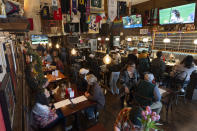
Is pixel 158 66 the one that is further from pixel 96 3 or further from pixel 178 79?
pixel 96 3

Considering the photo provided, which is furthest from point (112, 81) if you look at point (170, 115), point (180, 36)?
point (180, 36)

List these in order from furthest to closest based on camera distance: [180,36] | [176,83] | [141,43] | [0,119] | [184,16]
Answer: [141,43], [180,36], [184,16], [176,83], [0,119]

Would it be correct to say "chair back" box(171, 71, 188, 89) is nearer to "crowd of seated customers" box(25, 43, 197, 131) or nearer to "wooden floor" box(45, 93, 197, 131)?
"crowd of seated customers" box(25, 43, 197, 131)

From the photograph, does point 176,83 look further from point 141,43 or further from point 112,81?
point 141,43

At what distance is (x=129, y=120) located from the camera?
1.65 metres

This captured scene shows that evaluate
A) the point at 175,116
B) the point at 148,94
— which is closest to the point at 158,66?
the point at 175,116

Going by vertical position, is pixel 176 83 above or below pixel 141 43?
below

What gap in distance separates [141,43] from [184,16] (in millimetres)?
4012

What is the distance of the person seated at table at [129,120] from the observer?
1.57 m

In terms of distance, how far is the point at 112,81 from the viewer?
15.1 ft

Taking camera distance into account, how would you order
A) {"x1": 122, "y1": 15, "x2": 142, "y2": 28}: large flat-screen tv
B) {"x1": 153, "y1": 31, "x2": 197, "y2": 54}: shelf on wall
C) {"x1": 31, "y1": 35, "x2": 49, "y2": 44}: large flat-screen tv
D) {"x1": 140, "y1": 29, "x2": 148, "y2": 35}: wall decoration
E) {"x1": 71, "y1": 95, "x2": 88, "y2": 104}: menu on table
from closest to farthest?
{"x1": 71, "y1": 95, "x2": 88, "y2": 104}: menu on table, {"x1": 153, "y1": 31, "x2": 197, "y2": 54}: shelf on wall, {"x1": 122, "y1": 15, "x2": 142, "y2": 28}: large flat-screen tv, {"x1": 140, "y1": 29, "x2": 148, "y2": 35}: wall decoration, {"x1": 31, "y1": 35, "x2": 49, "y2": 44}: large flat-screen tv

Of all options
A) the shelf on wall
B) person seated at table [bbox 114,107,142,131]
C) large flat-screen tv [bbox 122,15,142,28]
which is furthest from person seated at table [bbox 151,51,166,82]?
large flat-screen tv [bbox 122,15,142,28]

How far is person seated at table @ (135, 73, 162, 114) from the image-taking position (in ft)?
9.05

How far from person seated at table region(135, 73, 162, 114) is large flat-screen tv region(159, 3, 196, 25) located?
20.1 ft
